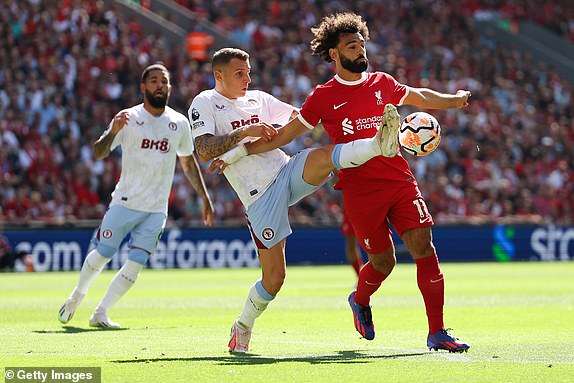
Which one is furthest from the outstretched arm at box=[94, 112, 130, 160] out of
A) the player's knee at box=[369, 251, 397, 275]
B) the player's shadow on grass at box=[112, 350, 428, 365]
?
the player's shadow on grass at box=[112, 350, 428, 365]

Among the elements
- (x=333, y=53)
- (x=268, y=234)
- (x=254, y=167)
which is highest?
(x=333, y=53)

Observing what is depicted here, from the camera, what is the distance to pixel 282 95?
3172cm

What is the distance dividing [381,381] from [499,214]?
2526 cm

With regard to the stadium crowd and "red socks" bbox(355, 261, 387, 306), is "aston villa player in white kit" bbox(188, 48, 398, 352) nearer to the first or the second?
"red socks" bbox(355, 261, 387, 306)

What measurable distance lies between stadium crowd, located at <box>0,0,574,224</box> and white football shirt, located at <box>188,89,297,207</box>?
42.7ft

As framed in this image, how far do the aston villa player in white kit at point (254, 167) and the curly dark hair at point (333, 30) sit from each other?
732 mm

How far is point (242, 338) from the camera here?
955cm

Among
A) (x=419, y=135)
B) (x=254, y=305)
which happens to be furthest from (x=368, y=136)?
(x=254, y=305)

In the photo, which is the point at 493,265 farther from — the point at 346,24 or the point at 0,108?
the point at 346,24

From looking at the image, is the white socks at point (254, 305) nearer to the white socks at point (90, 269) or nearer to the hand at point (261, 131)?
the hand at point (261, 131)

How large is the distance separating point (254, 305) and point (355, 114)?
1832 millimetres

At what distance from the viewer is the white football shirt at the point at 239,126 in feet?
32.2

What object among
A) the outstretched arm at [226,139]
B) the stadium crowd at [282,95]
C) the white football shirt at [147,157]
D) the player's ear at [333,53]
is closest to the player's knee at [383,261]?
the outstretched arm at [226,139]

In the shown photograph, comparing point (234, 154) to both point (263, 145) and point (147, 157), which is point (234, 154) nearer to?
point (263, 145)
